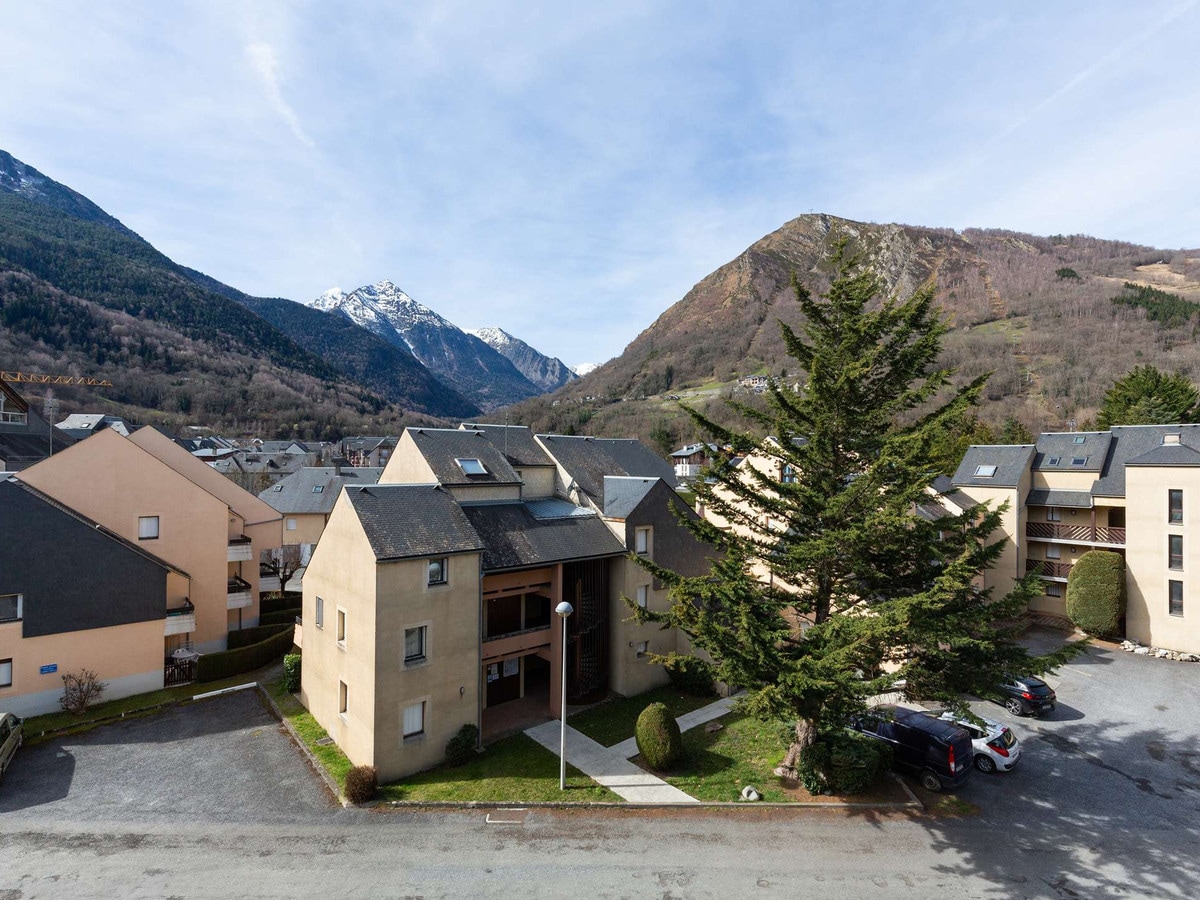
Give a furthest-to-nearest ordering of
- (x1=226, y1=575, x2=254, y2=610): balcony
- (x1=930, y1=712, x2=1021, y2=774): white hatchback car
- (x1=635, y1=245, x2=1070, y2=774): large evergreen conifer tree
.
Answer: (x1=226, y1=575, x2=254, y2=610): balcony, (x1=930, y1=712, x2=1021, y2=774): white hatchback car, (x1=635, y1=245, x2=1070, y2=774): large evergreen conifer tree

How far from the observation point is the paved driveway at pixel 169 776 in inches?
663

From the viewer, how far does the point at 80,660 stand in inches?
915

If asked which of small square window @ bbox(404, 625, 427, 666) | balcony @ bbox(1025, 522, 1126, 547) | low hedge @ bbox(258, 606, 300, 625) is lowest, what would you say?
low hedge @ bbox(258, 606, 300, 625)

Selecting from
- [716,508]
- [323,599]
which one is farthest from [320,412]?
[716,508]

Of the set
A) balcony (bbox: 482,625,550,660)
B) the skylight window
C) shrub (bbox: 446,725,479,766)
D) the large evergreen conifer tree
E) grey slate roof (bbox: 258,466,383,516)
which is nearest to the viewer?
the large evergreen conifer tree

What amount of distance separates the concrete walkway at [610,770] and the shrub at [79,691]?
1903 cm

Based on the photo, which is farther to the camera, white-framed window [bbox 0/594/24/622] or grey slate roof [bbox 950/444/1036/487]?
grey slate roof [bbox 950/444/1036/487]

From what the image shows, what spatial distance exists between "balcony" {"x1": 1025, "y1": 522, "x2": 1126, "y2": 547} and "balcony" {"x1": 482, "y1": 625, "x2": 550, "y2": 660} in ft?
117

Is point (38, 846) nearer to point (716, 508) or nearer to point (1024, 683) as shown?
point (716, 508)

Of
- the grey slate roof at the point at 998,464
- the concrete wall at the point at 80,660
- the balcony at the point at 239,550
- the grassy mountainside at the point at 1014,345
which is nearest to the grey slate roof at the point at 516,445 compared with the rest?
the balcony at the point at 239,550

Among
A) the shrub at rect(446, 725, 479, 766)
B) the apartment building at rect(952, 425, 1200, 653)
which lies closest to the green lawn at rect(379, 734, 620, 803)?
the shrub at rect(446, 725, 479, 766)

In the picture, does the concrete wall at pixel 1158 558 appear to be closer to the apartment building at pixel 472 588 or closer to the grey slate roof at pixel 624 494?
the apartment building at pixel 472 588

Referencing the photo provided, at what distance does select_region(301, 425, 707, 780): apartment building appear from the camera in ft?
60.6

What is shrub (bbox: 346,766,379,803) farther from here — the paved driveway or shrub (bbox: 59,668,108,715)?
shrub (bbox: 59,668,108,715)
